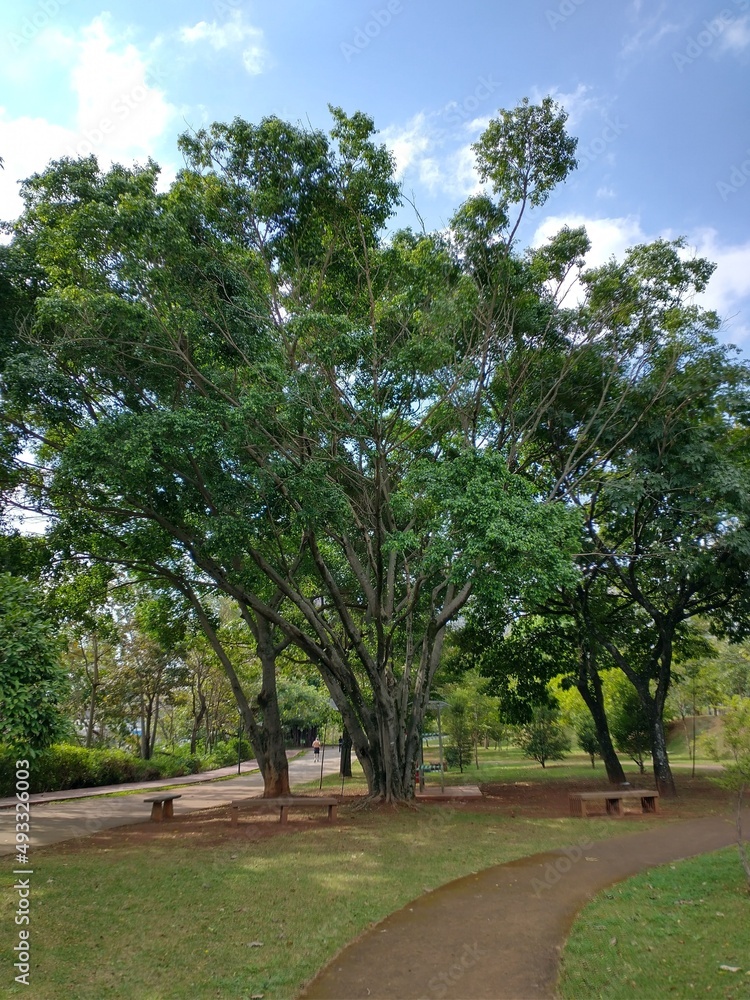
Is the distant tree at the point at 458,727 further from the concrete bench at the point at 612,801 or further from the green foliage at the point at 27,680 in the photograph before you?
the green foliage at the point at 27,680

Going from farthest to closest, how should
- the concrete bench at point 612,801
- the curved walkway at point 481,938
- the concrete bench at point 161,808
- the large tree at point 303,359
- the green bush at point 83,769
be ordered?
the green bush at point 83,769 → the concrete bench at point 161,808 → the concrete bench at point 612,801 → the large tree at point 303,359 → the curved walkway at point 481,938

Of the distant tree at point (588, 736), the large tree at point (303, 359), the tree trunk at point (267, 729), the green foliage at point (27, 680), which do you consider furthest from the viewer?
the distant tree at point (588, 736)

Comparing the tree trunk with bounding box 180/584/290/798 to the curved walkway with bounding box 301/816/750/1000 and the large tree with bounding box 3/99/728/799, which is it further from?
the curved walkway with bounding box 301/816/750/1000

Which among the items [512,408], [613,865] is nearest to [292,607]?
[512,408]

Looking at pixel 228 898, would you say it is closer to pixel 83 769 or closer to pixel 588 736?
pixel 83 769

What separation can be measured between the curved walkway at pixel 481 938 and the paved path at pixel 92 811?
20.7 feet

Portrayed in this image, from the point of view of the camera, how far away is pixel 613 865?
25.4ft

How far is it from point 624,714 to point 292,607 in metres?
12.4

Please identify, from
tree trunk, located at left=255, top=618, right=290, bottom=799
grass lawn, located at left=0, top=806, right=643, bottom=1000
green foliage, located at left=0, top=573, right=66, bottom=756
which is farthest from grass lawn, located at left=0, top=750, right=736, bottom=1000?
tree trunk, located at left=255, top=618, right=290, bottom=799

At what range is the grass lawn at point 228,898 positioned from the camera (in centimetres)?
438

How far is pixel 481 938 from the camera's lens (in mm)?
5129

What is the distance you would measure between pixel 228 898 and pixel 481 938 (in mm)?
2622

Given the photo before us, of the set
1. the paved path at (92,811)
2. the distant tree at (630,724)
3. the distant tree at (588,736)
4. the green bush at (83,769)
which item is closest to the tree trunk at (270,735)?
the paved path at (92,811)

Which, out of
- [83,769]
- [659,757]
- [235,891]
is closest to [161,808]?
[235,891]
